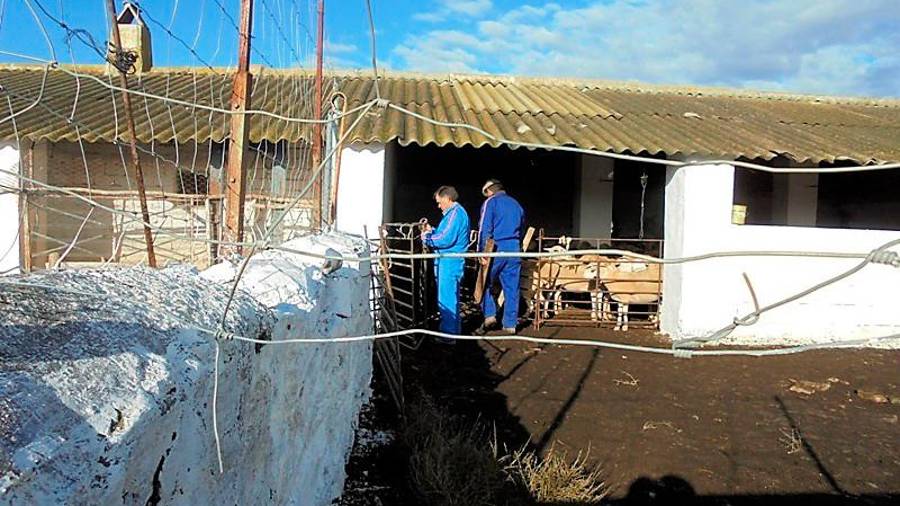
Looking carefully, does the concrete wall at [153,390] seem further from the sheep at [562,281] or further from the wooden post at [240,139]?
the sheep at [562,281]

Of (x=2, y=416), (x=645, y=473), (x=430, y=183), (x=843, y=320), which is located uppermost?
(x=430, y=183)

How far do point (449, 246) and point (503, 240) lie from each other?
0.95 m

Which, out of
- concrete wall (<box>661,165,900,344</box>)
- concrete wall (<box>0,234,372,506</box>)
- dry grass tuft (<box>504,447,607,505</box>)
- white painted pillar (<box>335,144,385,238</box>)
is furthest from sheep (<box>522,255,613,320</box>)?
concrete wall (<box>0,234,372,506</box>)

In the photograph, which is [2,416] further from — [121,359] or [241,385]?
[241,385]

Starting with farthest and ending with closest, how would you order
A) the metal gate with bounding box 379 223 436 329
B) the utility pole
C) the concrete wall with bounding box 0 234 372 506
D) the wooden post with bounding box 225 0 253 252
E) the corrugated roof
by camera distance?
the corrugated roof < the metal gate with bounding box 379 223 436 329 < the utility pole < the wooden post with bounding box 225 0 253 252 < the concrete wall with bounding box 0 234 372 506

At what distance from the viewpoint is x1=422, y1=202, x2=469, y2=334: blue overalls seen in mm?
7199

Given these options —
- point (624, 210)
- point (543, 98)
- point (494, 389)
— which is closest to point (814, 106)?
point (624, 210)

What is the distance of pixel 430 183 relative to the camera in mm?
12688

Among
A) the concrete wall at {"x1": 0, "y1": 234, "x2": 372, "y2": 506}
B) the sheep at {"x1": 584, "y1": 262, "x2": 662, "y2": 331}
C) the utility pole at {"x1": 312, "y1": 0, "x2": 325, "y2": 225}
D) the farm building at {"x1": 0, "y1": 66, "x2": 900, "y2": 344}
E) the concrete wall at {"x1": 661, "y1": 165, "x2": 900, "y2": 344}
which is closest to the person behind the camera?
the concrete wall at {"x1": 0, "y1": 234, "x2": 372, "y2": 506}

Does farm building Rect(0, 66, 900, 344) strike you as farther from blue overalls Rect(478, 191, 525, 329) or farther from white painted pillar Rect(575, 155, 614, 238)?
blue overalls Rect(478, 191, 525, 329)

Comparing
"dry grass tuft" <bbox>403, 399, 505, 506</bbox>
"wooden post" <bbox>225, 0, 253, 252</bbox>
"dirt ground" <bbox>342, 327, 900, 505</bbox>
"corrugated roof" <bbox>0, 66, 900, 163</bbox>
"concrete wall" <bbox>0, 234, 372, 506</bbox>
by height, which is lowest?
"dirt ground" <bbox>342, 327, 900, 505</bbox>

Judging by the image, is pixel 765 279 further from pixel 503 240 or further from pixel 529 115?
pixel 529 115

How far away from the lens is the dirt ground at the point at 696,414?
Result: 4.17 metres

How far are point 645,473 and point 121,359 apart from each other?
12.4 ft
